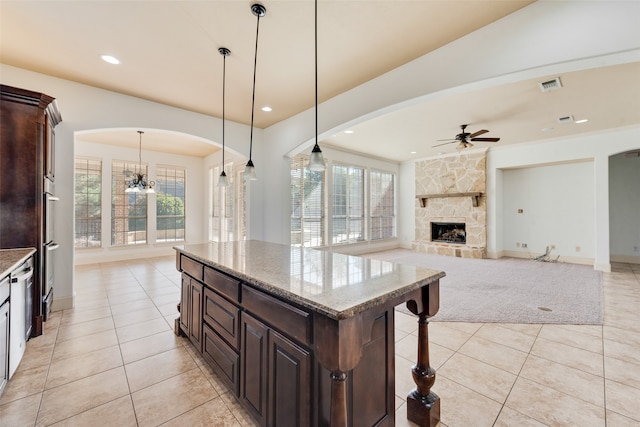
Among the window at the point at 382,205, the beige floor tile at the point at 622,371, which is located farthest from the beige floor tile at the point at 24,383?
the window at the point at 382,205

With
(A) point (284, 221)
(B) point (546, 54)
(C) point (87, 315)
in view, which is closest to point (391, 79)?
(B) point (546, 54)

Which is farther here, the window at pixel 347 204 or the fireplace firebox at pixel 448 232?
the fireplace firebox at pixel 448 232

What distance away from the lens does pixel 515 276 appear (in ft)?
16.9

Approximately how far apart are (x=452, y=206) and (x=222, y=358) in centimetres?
761

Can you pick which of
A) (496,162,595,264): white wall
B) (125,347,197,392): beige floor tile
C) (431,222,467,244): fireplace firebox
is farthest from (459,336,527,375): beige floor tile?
(496,162,595,264): white wall

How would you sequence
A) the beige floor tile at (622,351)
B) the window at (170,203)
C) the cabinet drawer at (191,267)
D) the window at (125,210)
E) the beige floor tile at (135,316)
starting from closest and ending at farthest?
the cabinet drawer at (191,267), the beige floor tile at (622,351), the beige floor tile at (135,316), the window at (125,210), the window at (170,203)

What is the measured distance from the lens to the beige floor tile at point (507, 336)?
2.56 meters

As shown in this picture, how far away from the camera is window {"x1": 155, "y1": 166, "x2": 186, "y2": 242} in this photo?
299 inches

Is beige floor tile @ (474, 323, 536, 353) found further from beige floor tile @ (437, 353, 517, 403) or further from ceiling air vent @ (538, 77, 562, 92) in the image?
ceiling air vent @ (538, 77, 562, 92)

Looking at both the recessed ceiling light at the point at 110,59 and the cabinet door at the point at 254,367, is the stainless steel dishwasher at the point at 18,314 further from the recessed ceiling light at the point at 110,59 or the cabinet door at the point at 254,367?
the recessed ceiling light at the point at 110,59

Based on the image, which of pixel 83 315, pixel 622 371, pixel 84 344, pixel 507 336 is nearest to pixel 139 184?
pixel 83 315

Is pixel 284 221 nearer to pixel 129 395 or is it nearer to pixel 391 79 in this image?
pixel 391 79

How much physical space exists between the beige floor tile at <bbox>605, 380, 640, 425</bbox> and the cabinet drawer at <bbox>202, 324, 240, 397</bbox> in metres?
2.51

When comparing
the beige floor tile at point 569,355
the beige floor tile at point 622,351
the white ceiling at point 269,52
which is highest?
the white ceiling at point 269,52
